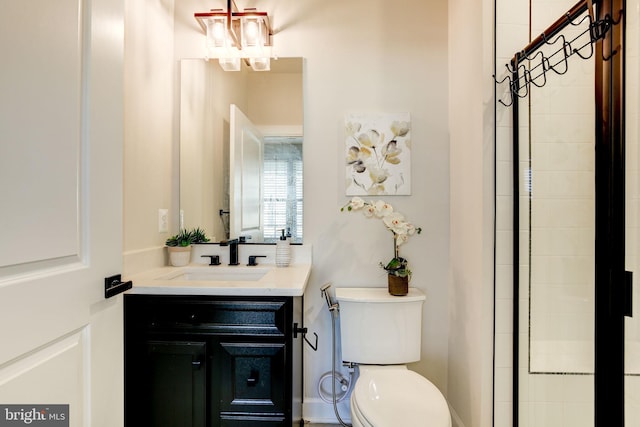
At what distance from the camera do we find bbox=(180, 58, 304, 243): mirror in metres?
1.91

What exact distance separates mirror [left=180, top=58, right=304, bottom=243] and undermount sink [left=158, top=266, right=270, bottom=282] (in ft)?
0.69

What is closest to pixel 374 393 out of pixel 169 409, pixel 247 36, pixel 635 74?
pixel 169 409

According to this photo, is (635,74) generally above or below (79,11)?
below

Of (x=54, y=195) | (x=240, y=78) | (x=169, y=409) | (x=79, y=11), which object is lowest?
(x=169, y=409)

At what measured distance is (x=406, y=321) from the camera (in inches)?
65.7

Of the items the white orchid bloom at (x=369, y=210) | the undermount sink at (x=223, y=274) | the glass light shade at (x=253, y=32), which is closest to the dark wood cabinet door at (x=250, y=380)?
the undermount sink at (x=223, y=274)

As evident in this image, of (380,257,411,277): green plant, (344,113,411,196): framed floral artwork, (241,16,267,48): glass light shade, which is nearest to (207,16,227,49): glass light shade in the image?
(241,16,267,48): glass light shade

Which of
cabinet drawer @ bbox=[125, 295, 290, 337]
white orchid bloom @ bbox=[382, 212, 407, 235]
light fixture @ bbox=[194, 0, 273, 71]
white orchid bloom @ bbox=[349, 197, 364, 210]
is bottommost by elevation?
cabinet drawer @ bbox=[125, 295, 290, 337]

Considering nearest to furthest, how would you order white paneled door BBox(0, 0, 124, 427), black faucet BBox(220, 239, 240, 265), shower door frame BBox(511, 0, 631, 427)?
white paneled door BBox(0, 0, 124, 427) < shower door frame BBox(511, 0, 631, 427) < black faucet BBox(220, 239, 240, 265)

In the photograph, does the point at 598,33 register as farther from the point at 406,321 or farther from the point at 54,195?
the point at 54,195

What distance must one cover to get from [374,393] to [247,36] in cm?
190

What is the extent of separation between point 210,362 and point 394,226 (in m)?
1.06

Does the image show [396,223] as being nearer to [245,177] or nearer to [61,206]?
[245,177]

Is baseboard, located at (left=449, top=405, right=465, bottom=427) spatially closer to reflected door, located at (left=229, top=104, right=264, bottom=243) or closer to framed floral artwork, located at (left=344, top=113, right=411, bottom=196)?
framed floral artwork, located at (left=344, top=113, right=411, bottom=196)
